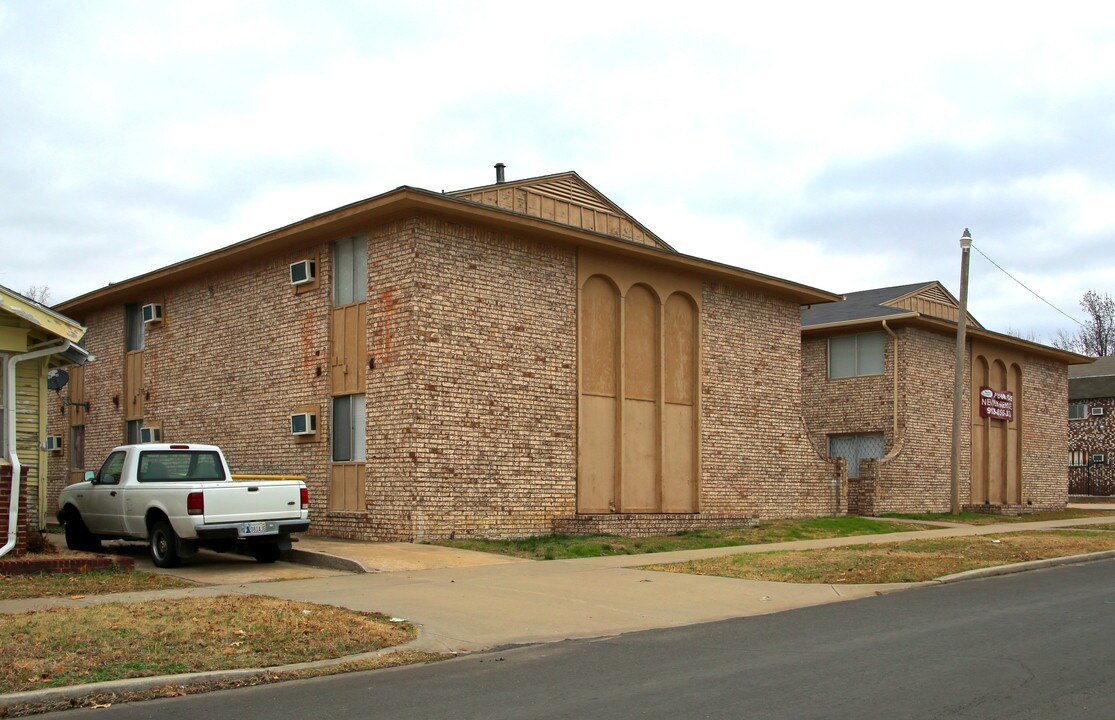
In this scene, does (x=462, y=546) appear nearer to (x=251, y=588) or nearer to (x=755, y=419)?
(x=251, y=588)

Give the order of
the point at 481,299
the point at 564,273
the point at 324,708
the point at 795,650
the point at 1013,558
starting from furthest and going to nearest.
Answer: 1. the point at 564,273
2. the point at 481,299
3. the point at 1013,558
4. the point at 795,650
5. the point at 324,708

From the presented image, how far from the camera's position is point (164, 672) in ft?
27.0

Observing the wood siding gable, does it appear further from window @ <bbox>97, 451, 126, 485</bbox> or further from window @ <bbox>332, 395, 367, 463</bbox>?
window @ <bbox>97, 451, 126, 485</bbox>

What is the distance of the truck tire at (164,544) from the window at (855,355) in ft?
70.3

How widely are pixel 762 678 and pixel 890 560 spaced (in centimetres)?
897

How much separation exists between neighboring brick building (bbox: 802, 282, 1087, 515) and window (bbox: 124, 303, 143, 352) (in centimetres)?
1796

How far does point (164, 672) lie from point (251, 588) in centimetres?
493

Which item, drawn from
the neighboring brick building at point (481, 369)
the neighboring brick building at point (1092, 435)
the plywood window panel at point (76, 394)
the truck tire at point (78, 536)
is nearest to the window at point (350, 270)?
the neighboring brick building at point (481, 369)

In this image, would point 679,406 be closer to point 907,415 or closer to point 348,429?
point 348,429

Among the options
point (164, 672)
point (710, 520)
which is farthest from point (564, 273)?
point (164, 672)

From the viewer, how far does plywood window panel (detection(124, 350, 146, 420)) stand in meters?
25.7

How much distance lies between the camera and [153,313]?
25.0 metres

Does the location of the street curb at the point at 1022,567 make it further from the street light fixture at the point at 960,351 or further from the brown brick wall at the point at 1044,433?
the brown brick wall at the point at 1044,433

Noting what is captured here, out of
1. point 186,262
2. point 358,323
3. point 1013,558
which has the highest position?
point 186,262
